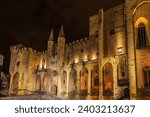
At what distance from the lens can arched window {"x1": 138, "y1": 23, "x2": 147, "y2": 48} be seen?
28500 mm

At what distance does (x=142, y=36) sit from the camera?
94.9 feet

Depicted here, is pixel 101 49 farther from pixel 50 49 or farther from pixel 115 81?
pixel 50 49

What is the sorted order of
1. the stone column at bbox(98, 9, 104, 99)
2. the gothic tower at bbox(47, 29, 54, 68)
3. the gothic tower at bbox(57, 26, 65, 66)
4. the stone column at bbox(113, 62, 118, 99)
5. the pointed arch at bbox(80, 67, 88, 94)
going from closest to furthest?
the stone column at bbox(113, 62, 118, 99)
the stone column at bbox(98, 9, 104, 99)
the pointed arch at bbox(80, 67, 88, 94)
the gothic tower at bbox(57, 26, 65, 66)
the gothic tower at bbox(47, 29, 54, 68)

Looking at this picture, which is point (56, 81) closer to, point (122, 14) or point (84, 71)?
point (84, 71)

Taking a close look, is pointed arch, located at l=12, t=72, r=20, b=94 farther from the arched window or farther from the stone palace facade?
the arched window

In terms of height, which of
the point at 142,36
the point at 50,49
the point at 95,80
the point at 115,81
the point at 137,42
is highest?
the point at 50,49

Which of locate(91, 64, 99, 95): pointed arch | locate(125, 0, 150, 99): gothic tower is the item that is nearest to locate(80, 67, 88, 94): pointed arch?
locate(91, 64, 99, 95): pointed arch

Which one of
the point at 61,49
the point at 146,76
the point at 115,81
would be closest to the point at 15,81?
the point at 61,49

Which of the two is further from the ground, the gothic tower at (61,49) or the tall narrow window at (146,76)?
the gothic tower at (61,49)

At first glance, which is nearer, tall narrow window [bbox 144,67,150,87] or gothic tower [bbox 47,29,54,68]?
tall narrow window [bbox 144,67,150,87]

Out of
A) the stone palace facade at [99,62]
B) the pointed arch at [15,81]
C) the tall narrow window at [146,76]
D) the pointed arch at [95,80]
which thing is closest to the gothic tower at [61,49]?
the stone palace facade at [99,62]

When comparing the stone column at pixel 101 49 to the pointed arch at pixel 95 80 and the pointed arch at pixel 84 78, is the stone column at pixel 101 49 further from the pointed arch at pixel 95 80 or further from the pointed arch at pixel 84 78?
the pointed arch at pixel 84 78

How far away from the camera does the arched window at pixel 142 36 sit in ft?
93.5

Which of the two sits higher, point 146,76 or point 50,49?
point 50,49
